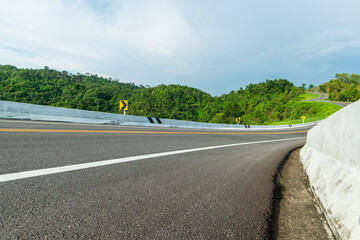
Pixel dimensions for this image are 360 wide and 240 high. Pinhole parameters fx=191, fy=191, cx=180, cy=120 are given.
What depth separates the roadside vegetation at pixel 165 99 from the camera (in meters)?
81.1

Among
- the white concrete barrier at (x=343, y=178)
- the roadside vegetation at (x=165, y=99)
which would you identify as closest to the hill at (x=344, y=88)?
the roadside vegetation at (x=165, y=99)

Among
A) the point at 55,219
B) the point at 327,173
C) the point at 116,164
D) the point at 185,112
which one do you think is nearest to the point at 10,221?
the point at 55,219

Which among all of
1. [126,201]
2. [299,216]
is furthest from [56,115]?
[299,216]

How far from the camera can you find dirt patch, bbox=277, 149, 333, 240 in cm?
180

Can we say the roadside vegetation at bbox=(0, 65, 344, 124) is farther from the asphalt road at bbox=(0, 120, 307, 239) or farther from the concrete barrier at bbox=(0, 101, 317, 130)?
the asphalt road at bbox=(0, 120, 307, 239)

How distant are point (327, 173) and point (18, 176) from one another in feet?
13.2

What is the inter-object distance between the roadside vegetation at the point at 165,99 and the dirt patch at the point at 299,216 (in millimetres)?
74818

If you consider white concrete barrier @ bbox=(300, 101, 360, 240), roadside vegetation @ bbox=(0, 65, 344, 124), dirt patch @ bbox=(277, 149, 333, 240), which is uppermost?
roadside vegetation @ bbox=(0, 65, 344, 124)

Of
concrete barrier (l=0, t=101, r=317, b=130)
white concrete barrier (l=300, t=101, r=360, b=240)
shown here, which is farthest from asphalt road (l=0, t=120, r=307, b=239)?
concrete barrier (l=0, t=101, r=317, b=130)

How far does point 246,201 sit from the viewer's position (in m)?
2.45

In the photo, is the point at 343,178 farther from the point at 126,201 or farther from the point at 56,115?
the point at 56,115

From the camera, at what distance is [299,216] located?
2.17 meters

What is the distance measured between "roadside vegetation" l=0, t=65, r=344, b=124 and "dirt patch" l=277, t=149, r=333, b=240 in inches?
2946

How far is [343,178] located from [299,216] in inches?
25.1
